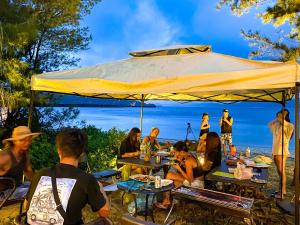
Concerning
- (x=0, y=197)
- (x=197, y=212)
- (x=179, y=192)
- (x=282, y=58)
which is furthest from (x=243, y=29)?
(x=0, y=197)

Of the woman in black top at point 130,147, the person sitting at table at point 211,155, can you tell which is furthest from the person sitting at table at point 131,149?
the person sitting at table at point 211,155

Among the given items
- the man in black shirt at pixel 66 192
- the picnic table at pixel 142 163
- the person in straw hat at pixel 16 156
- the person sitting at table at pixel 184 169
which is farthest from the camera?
the picnic table at pixel 142 163

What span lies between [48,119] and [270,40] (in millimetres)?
8620

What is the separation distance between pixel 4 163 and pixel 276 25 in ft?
28.6

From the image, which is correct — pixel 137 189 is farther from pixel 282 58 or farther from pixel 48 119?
pixel 48 119

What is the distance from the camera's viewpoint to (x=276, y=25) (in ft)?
30.1

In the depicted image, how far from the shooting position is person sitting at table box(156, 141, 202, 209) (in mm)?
4586

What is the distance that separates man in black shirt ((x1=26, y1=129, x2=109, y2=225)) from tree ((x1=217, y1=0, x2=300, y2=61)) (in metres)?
8.17

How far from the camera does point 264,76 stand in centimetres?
320

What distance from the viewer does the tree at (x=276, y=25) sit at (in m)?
8.78

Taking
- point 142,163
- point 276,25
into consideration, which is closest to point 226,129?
point 276,25

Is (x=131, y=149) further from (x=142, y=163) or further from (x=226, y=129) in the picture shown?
(x=226, y=129)

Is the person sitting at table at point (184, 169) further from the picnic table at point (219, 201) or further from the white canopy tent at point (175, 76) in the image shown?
the white canopy tent at point (175, 76)

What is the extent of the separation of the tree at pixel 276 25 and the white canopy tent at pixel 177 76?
531 centimetres
